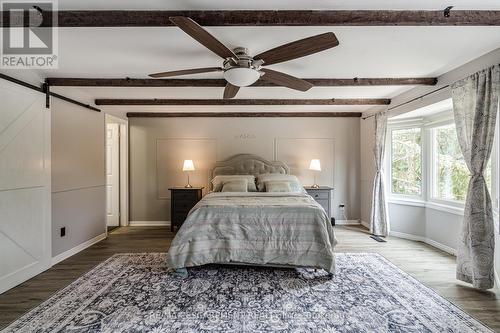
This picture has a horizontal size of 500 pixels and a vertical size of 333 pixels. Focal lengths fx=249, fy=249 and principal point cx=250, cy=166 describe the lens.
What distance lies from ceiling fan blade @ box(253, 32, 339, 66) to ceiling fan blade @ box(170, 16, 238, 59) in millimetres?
305

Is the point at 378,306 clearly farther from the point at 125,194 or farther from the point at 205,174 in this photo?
the point at 125,194

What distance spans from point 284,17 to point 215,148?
3.69m

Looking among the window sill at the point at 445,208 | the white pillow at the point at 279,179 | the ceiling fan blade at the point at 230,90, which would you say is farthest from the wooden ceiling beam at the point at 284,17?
the white pillow at the point at 279,179

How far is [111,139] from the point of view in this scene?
515 cm

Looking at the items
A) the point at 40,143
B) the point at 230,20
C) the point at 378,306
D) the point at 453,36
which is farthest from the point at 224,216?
the point at 453,36

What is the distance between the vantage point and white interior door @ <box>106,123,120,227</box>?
5.14 meters

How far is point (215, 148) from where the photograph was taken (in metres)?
5.31

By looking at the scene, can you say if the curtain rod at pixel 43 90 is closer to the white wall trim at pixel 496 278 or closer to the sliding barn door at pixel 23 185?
the sliding barn door at pixel 23 185

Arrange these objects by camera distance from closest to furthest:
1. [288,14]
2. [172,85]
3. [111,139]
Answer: [288,14] < [172,85] < [111,139]

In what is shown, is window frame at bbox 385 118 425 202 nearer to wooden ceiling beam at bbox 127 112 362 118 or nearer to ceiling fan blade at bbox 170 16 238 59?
wooden ceiling beam at bbox 127 112 362 118

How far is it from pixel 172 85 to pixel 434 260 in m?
4.21

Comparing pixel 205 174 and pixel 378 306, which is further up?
pixel 205 174

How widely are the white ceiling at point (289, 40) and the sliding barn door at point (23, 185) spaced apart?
58 centimetres

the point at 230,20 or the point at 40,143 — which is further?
the point at 40,143
